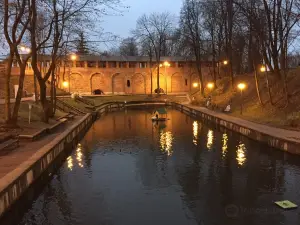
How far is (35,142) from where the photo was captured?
1552 centimetres

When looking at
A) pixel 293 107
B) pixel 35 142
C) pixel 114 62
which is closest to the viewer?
pixel 35 142

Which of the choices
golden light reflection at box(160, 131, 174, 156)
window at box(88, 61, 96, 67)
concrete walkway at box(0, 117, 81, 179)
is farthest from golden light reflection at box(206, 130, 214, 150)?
window at box(88, 61, 96, 67)

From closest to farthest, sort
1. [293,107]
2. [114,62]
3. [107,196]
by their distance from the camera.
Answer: [107,196] < [293,107] < [114,62]

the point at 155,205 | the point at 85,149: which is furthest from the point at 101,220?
the point at 85,149

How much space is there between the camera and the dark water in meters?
8.79

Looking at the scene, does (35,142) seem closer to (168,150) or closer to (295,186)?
(168,150)

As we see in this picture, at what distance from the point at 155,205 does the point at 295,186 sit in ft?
15.9

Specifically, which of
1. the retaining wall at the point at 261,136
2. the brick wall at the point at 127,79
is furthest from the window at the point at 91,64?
the retaining wall at the point at 261,136

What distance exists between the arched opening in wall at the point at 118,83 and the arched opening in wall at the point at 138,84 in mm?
2266

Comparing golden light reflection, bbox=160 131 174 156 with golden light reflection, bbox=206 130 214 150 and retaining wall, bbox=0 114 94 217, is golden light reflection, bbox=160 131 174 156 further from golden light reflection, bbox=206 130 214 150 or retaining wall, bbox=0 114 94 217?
retaining wall, bbox=0 114 94 217

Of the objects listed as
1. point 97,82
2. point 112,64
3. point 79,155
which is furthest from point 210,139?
point 112,64

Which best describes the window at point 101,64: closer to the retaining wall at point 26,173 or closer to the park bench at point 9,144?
the retaining wall at point 26,173

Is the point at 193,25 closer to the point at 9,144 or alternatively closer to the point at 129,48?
the point at 9,144

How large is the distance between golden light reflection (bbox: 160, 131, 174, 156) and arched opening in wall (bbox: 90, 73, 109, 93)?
4193 cm
